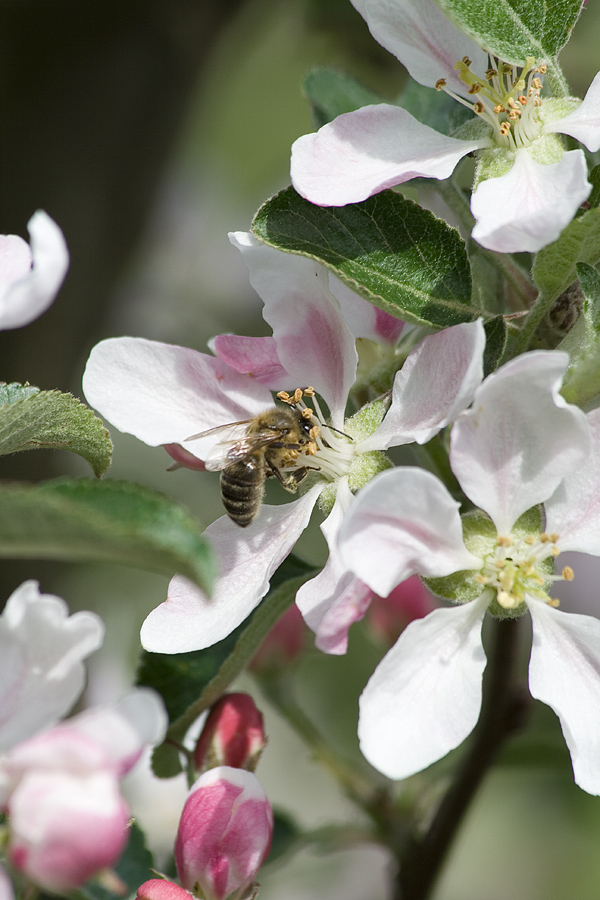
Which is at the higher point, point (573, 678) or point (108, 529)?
point (108, 529)

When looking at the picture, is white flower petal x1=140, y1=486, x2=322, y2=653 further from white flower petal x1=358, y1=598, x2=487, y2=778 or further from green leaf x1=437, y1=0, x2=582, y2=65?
green leaf x1=437, y1=0, x2=582, y2=65

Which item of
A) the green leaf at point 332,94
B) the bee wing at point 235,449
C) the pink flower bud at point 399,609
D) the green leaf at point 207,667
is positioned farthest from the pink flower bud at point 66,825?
the pink flower bud at point 399,609

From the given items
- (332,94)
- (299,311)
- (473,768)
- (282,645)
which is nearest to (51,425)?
(299,311)

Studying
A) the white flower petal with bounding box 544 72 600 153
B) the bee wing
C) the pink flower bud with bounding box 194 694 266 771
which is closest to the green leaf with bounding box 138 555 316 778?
the pink flower bud with bounding box 194 694 266 771

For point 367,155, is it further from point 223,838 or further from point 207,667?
point 223,838

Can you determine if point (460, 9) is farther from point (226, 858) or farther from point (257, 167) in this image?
point (257, 167)

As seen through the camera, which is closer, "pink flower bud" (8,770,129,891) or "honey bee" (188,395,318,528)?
"pink flower bud" (8,770,129,891)
